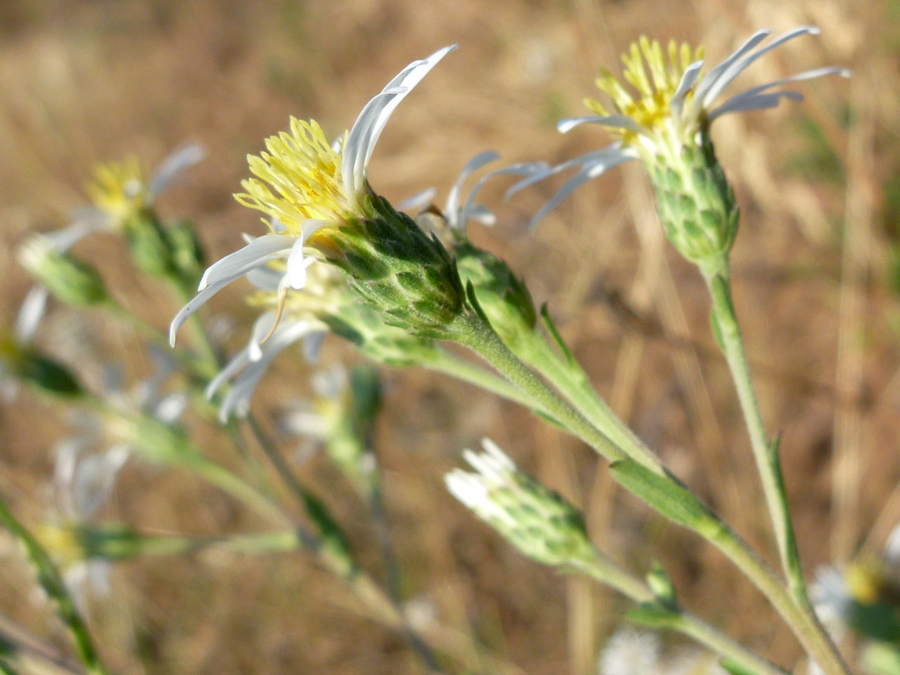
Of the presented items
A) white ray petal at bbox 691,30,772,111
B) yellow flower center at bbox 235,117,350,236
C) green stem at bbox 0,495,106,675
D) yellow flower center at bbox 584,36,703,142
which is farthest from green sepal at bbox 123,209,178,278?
white ray petal at bbox 691,30,772,111

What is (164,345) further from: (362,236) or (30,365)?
(362,236)

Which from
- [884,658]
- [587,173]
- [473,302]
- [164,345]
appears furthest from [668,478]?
[164,345]

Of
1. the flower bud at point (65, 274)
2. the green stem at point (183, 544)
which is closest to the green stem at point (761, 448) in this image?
the green stem at point (183, 544)

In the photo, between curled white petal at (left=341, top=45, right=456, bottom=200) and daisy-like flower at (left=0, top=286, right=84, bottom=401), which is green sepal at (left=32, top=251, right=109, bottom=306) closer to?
daisy-like flower at (left=0, top=286, right=84, bottom=401)

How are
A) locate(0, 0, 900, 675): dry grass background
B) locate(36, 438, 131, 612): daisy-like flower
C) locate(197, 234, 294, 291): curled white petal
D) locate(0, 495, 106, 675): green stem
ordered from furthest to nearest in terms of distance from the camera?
locate(0, 0, 900, 675): dry grass background → locate(36, 438, 131, 612): daisy-like flower → locate(0, 495, 106, 675): green stem → locate(197, 234, 294, 291): curled white petal

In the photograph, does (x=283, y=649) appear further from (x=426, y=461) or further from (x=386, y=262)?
(x=386, y=262)

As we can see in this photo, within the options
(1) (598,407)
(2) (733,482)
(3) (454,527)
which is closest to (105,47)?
(3) (454,527)

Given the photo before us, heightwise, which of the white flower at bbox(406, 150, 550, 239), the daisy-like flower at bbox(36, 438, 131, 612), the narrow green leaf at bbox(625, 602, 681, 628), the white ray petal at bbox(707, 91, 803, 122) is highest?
the white ray petal at bbox(707, 91, 803, 122)
